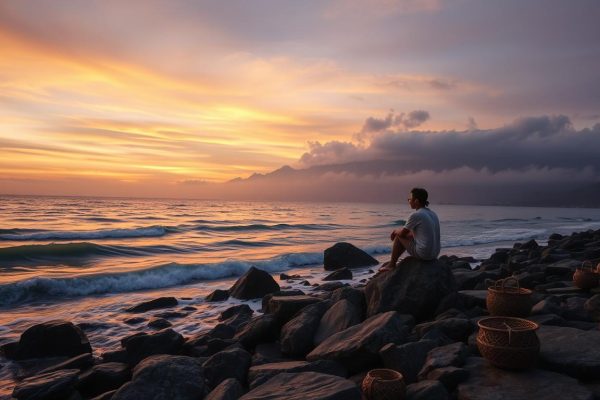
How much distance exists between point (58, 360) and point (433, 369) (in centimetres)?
687

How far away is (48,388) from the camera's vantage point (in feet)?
19.4

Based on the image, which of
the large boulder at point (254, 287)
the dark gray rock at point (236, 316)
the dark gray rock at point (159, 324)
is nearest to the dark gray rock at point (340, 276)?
the large boulder at point (254, 287)

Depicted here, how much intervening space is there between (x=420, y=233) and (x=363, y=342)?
263 cm

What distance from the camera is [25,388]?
5914 millimetres

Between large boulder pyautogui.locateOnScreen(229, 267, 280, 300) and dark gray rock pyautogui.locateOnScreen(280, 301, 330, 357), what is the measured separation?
6.33 m

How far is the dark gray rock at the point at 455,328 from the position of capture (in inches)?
247

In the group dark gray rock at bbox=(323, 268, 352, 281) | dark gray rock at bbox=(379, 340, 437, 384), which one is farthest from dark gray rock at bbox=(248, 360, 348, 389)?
dark gray rock at bbox=(323, 268, 352, 281)

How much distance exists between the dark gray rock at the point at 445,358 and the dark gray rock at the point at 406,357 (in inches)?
3.8

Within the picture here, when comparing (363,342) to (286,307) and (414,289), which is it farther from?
(286,307)

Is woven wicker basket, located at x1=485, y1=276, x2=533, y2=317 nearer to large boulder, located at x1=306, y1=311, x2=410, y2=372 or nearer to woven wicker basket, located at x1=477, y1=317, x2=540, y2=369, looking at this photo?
large boulder, located at x1=306, y1=311, x2=410, y2=372

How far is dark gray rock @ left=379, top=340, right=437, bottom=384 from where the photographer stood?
525 cm

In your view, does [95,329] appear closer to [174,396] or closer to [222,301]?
[222,301]

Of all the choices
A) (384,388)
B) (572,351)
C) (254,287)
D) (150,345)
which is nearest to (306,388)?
(384,388)

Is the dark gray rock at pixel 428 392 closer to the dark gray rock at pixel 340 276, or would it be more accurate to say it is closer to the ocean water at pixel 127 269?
the ocean water at pixel 127 269
